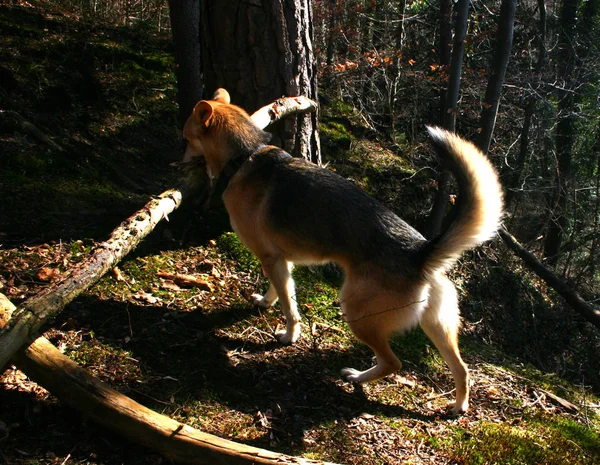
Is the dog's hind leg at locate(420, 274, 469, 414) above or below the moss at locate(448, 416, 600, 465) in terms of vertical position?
above

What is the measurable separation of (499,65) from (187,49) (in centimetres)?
481

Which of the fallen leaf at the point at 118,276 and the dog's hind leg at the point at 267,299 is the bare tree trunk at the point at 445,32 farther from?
the fallen leaf at the point at 118,276

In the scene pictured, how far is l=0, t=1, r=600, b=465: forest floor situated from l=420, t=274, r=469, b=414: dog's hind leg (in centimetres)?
23

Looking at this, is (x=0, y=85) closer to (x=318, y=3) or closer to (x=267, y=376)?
(x=267, y=376)

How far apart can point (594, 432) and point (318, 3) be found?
9.89 metres

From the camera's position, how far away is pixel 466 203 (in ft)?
11.8

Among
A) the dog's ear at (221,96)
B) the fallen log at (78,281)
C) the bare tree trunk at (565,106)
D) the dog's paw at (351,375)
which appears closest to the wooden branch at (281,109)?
the dog's ear at (221,96)

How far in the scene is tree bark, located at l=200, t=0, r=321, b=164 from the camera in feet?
16.1

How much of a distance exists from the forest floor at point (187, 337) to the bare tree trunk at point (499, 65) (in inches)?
73.7

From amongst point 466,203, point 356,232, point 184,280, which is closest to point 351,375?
point 356,232

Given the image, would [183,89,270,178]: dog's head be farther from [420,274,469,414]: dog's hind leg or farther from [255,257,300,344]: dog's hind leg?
[420,274,469,414]: dog's hind leg

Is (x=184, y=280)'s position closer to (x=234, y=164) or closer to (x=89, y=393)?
(x=234, y=164)

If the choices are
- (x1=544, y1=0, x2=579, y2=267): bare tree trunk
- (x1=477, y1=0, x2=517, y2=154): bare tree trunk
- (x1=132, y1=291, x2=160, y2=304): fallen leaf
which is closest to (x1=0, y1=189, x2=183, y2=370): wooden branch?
(x1=132, y1=291, x2=160, y2=304): fallen leaf

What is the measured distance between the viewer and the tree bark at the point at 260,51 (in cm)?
491
